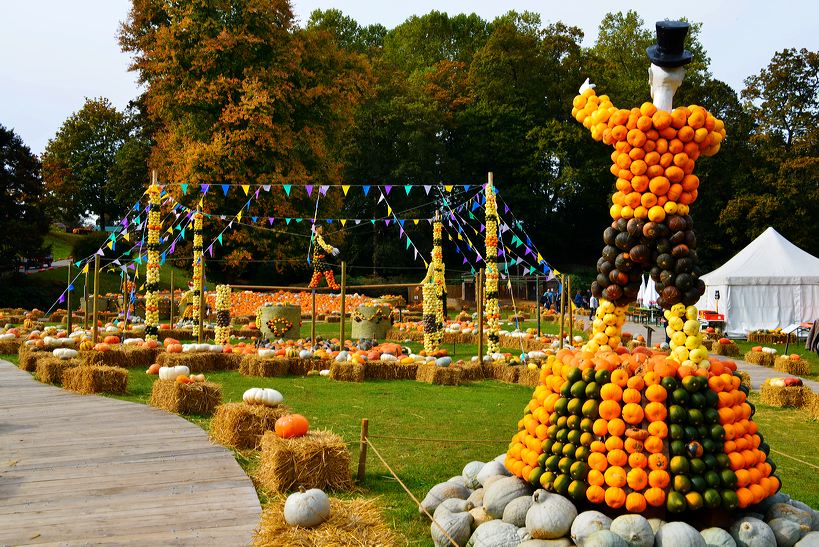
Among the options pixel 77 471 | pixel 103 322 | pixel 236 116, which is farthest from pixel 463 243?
pixel 77 471

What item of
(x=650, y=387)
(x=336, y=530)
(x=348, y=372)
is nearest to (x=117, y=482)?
(x=336, y=530)

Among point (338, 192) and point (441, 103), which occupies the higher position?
point (441, 103)

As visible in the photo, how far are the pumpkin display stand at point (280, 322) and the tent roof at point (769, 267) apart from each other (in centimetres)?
1400

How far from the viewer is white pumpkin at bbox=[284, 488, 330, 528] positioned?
475 centimetres

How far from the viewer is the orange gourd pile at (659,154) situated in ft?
17.3

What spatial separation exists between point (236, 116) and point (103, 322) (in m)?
9.88

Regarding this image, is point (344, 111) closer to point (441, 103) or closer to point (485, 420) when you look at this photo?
point (441, 103)

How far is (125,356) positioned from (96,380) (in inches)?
133

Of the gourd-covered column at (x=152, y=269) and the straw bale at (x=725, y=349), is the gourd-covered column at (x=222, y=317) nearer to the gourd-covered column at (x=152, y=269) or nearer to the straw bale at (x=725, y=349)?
the gourd-covered column at (x=152, y=269)

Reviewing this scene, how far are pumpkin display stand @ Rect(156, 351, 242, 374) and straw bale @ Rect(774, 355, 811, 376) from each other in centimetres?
1085

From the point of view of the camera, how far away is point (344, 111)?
112 ft

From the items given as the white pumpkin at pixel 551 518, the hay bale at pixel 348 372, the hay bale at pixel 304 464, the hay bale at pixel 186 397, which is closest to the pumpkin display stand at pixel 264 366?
the hay bale at pixel 348 372

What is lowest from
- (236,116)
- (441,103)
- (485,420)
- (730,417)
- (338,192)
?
(485,420)

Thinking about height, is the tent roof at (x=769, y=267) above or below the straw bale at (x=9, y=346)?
above
